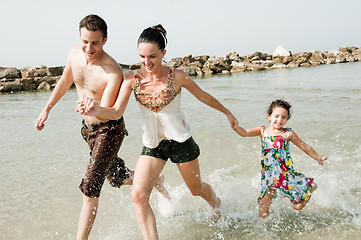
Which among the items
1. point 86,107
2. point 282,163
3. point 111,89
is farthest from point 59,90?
point 282,163

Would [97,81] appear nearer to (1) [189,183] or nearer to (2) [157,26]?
(2) [157,26]

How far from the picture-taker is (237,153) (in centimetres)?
689

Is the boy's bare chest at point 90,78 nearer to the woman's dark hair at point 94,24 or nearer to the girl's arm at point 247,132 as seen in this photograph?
the woman's dark hair at point 94,24

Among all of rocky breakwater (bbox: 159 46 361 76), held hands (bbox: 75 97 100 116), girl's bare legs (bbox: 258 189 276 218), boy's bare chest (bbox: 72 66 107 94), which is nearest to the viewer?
held hands (bbox: 75 97 100 116)

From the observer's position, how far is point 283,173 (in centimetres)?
400

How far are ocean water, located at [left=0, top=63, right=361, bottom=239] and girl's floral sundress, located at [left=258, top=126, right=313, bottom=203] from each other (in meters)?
0.29

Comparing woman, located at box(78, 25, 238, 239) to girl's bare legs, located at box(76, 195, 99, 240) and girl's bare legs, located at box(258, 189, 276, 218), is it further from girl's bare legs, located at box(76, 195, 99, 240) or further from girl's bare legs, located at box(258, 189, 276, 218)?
girl's bare legs, located at box(258, 189, 276, 218)

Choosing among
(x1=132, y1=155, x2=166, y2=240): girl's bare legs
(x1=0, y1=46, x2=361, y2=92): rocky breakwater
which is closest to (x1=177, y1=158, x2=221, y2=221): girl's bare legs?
(x1=132, y1=155, x2=166, y2=240): girl's bare legs

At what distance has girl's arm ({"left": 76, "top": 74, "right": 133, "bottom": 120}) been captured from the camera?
9.48 feet

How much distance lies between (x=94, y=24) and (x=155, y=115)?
1046 millimetres

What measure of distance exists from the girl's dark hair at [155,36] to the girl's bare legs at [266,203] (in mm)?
2085

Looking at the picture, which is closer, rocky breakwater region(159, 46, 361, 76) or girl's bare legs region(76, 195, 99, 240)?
girl's bare legs region(76, 195, 99, 240)

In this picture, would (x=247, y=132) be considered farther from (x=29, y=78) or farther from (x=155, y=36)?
(x=29, y=78)

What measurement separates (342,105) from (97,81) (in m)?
8.71
